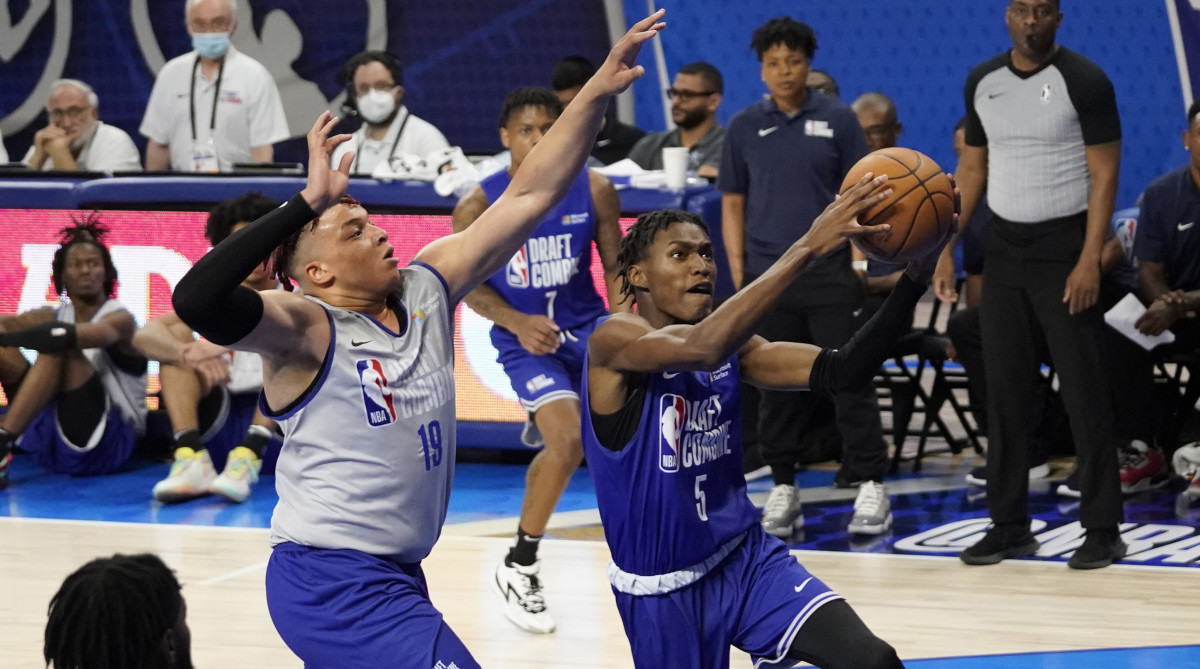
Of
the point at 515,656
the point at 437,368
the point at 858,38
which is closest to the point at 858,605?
the point at 515,656

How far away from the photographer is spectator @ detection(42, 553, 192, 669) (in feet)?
8.18

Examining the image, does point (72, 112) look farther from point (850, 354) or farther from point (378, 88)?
point (850, 354)

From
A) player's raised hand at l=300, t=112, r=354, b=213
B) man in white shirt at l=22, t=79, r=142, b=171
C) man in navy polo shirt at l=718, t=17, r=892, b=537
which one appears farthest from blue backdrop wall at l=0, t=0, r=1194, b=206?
player's raised hand at l=300, t=112, r=354, b=213

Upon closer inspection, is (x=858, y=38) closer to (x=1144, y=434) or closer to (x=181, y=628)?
(x=1144, y=434)

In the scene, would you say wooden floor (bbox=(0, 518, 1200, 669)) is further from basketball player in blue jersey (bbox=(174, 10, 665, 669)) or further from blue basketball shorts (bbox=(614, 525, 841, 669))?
basketball player in blue jersey (bbox=(174, 10, 665, 669))

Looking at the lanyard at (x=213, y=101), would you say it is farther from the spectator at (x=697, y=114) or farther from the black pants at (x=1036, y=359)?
the black pants at (x=1036, y=359)

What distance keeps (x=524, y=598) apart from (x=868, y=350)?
7.97ft

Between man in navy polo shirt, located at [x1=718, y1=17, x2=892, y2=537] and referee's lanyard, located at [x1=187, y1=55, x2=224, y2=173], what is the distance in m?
3.54

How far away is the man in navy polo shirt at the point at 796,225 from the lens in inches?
277

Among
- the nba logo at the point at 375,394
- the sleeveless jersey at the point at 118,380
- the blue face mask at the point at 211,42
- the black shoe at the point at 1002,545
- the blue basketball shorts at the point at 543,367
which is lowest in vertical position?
the black shoe at the point at 1002,545

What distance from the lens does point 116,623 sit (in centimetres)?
250

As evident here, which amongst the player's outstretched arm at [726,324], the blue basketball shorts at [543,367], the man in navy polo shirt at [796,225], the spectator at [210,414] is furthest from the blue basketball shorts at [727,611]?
the spectator at [210,414]

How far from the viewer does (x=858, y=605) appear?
588 centimetres

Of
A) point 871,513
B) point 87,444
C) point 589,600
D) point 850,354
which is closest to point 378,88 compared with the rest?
point 87,444
